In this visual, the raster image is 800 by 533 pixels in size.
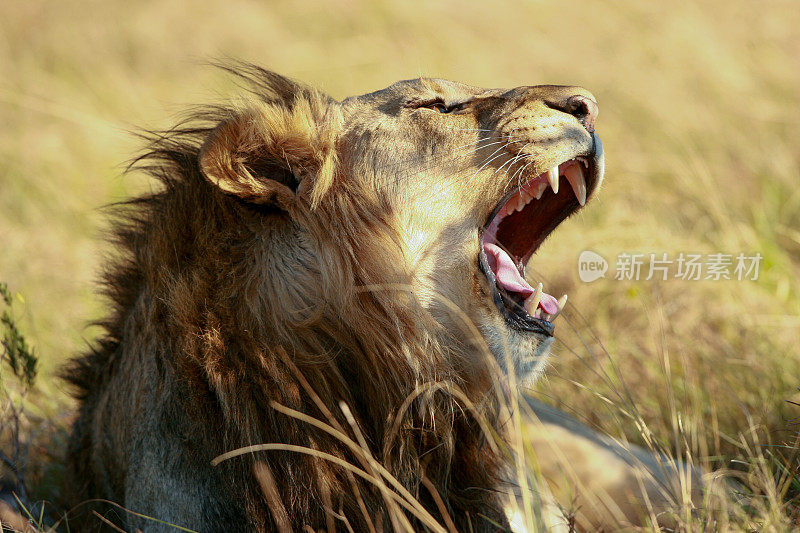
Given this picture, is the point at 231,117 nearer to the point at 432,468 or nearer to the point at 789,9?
the point at 432,468

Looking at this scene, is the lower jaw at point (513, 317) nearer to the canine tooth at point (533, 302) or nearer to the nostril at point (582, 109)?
the canine tooth at point (533, 302)

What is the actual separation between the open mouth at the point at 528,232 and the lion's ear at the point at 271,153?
603 mm

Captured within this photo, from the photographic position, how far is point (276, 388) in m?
2.60

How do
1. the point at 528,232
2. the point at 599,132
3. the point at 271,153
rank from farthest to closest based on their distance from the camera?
the point at 599,132, the point at 528,232, the point at 271,153

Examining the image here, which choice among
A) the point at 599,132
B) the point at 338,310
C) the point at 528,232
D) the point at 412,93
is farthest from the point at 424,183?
the point at 599,132

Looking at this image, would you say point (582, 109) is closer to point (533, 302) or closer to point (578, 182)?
point (578, 182)

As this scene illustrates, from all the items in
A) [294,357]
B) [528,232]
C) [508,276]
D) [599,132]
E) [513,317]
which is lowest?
[294,357]

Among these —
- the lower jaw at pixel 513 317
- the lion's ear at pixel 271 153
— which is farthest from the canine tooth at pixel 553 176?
the lion's ear at pixel 271 153

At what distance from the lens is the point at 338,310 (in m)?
2.63

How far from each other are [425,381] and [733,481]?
1422mm

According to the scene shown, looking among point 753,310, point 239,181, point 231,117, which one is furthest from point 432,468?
point 753,310

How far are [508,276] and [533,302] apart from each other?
5.8 inches

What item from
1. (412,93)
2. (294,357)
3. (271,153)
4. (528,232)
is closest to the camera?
(294,357)

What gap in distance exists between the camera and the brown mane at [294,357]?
257 centimetres
